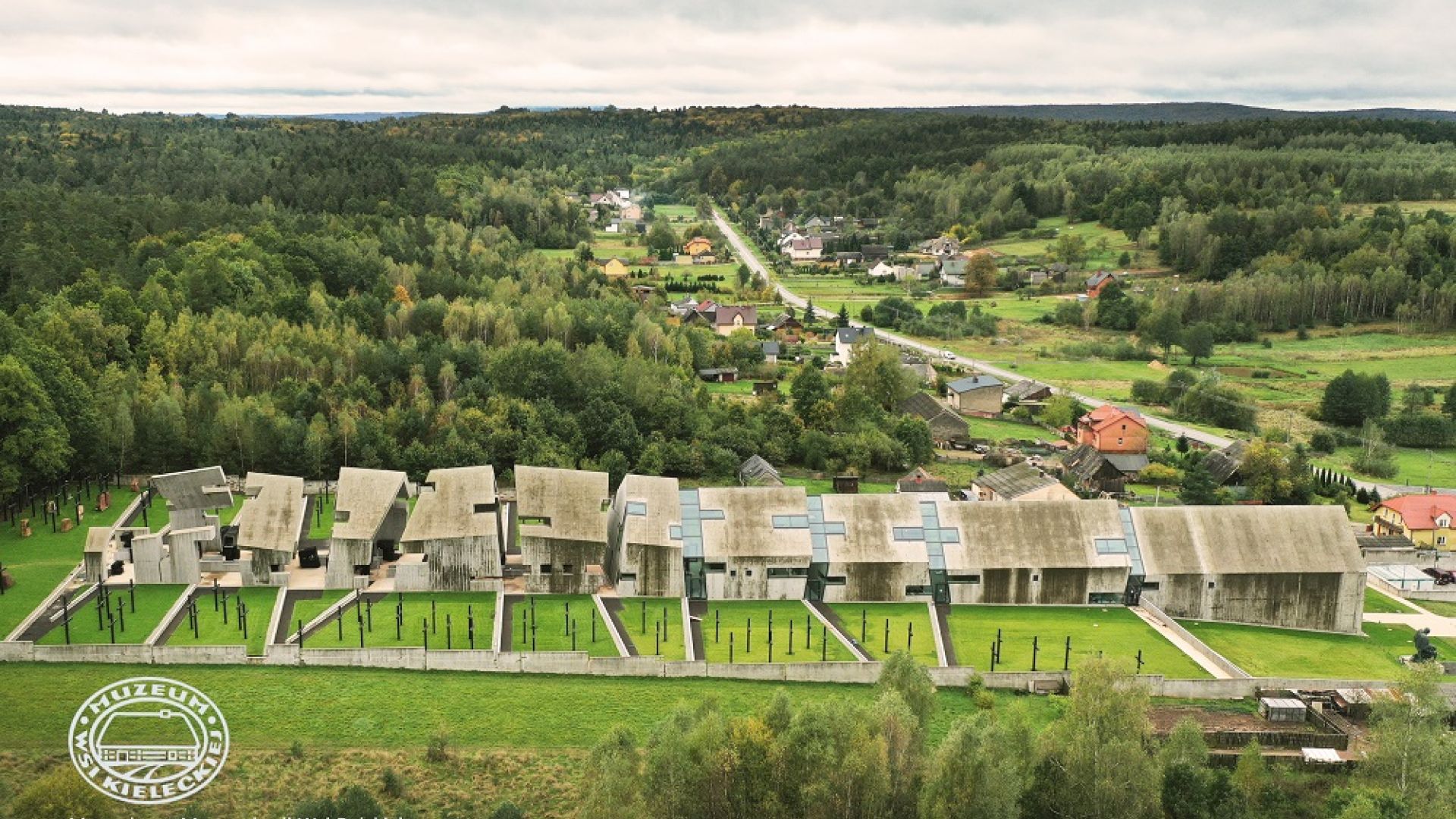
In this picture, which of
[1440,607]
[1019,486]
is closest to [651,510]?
[1019,486]

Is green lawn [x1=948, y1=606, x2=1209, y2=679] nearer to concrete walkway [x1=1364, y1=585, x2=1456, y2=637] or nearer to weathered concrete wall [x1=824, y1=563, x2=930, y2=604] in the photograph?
weathered concrete wall [x1=824, y1=563, x2=930, y2=604]

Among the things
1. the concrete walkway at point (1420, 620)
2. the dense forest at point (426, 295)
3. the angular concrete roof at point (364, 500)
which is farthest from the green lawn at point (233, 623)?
the concrete walkway at point (1420, 620)

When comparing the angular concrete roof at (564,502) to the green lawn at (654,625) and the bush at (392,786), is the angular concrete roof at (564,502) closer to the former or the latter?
the green lawn at (654,625)

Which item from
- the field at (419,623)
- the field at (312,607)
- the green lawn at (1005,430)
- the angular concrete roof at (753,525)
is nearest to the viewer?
the field at (419,623)

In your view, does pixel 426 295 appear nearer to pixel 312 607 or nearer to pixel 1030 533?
pixel 312 607

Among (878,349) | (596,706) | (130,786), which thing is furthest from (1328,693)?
(878,349)
